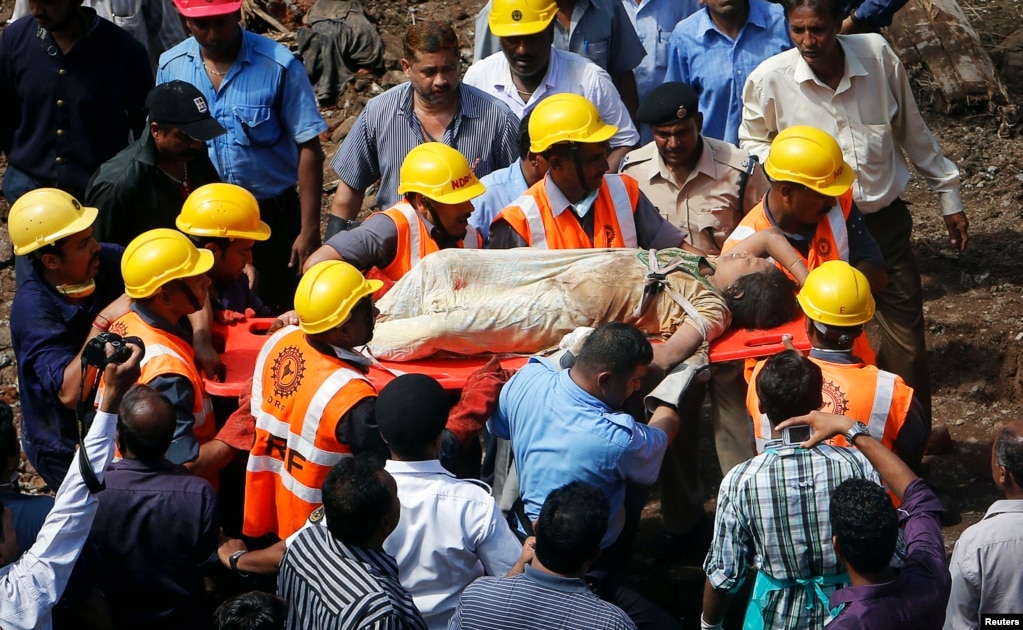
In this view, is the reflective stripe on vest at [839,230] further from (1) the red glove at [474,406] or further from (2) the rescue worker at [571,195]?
(1) the red glove at [474,406]

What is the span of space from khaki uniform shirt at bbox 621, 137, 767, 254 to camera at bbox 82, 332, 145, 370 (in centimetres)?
300

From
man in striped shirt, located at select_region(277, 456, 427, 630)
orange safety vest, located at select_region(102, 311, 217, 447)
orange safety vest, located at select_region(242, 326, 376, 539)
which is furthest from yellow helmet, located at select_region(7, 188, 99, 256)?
man in striped shirt, located at select_region(277, 456, 427, 630)

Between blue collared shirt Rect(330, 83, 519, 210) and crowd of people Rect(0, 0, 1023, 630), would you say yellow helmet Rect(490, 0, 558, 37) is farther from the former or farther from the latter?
blue collared shirt Rect(330, 83, 519, 210)

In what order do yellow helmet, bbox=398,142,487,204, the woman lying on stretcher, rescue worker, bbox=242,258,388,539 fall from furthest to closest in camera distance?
yellow helmet, bbox=398,142,487,204 < the woman lying on stretcher < rescue worker, bbox=242,258,388,539

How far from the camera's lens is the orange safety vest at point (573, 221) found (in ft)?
18.3

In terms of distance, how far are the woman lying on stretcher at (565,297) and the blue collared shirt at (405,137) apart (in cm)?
123

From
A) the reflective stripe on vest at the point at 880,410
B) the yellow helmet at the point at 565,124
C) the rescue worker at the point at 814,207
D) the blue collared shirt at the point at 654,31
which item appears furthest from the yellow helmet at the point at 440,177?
the blue collared shirt at the point at 654,31

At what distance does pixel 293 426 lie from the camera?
14.6 feet

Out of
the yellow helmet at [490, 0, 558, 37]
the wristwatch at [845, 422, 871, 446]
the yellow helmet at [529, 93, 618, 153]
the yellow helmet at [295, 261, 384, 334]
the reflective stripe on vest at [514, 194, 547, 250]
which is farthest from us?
the yellow helmet at [490, 0, 558, 37]

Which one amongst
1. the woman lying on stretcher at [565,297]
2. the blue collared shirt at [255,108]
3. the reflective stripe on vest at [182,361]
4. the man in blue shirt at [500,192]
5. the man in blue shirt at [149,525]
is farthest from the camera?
the blue collared shirt at [255,108]

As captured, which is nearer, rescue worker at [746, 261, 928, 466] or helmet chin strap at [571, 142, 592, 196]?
rescue worker at [746, 261, 928, 466]

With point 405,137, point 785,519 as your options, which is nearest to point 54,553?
point 785,519

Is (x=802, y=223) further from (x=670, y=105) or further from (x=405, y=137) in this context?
(x=405, y=137)

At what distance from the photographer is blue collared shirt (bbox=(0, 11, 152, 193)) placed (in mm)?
6312
